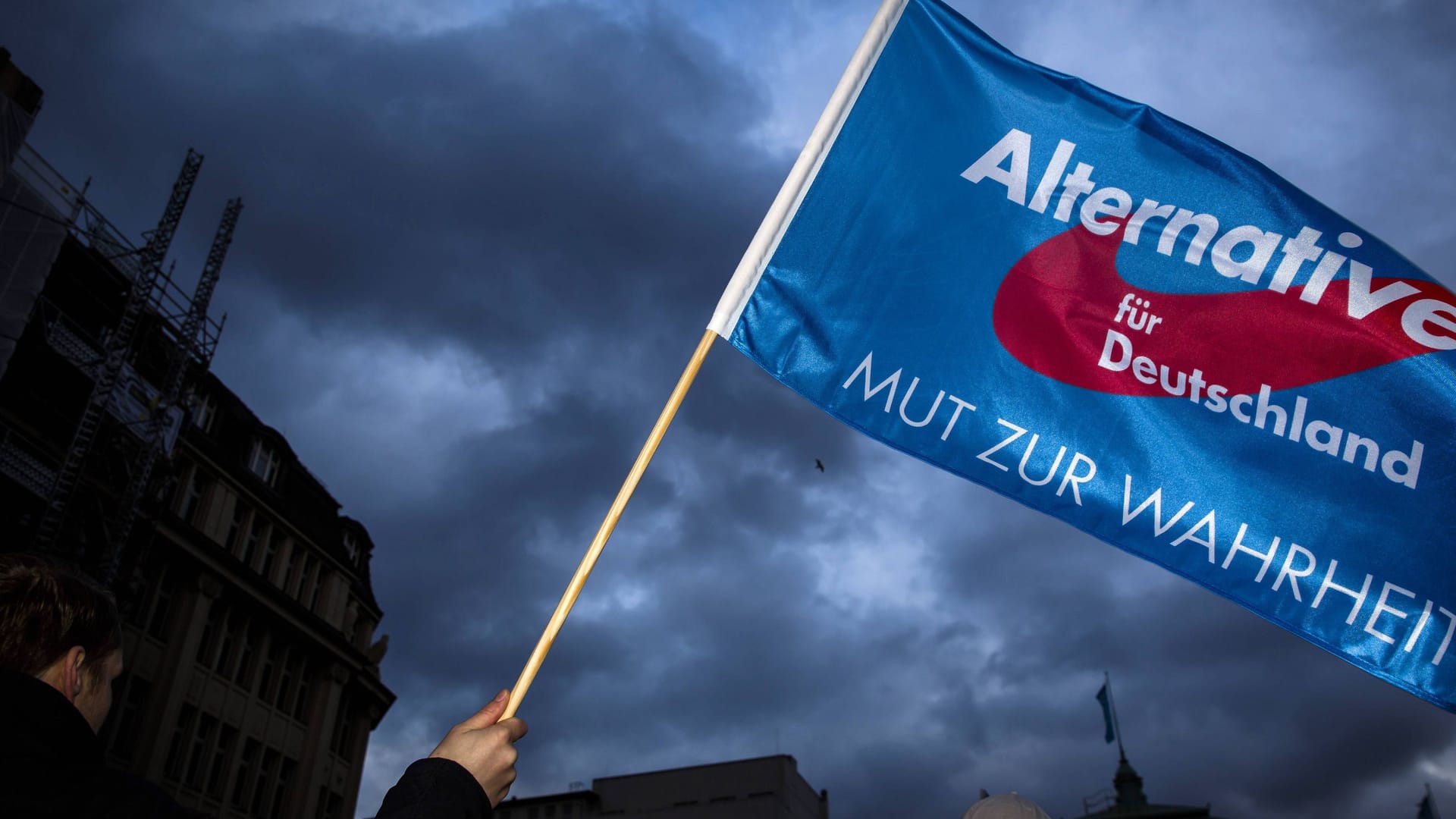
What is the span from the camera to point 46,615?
2.25 m

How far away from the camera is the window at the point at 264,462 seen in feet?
128

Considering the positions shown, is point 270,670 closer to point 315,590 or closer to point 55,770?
point 315,590

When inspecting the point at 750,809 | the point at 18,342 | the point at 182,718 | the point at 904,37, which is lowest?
the point at 904,37

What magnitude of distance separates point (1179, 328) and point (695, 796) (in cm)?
8548

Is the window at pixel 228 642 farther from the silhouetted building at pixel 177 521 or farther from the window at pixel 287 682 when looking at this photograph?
the window at pixel 287 682

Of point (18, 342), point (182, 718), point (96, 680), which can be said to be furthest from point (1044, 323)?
point (182, 718)

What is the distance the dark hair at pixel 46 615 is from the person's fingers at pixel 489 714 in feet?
2.59

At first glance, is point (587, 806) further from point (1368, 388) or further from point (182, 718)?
point (1368, 388)

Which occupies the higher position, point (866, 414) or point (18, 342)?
point (18, 342)

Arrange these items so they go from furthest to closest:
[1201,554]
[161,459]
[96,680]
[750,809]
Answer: [750,809], [161,459], [1201,554], [96,680]

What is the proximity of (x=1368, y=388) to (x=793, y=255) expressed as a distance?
116 inches

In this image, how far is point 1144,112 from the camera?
20.2ft

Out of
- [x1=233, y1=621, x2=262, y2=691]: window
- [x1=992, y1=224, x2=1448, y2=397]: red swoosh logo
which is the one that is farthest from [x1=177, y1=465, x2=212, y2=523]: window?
[x1=992, y1=224, x2=1448, y2=397]: red swoosh logo

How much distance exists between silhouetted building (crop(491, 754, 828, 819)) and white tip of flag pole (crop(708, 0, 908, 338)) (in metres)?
83.1
